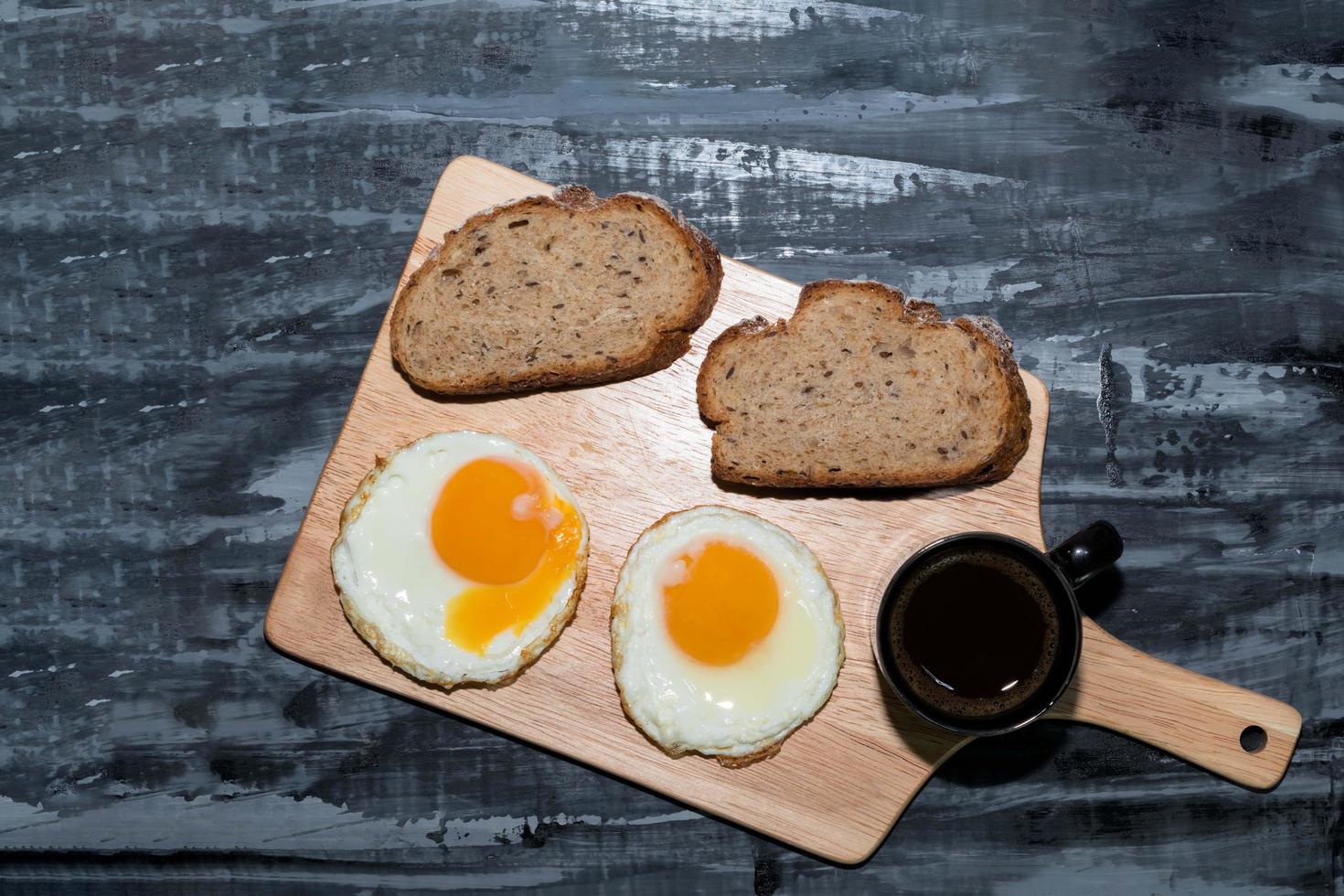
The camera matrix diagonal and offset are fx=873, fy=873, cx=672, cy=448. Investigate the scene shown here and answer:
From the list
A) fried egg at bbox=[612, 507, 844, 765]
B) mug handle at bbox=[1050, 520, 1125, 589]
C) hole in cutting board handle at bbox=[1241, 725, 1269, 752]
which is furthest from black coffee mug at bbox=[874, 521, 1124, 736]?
hole in cutting board handle at bbox=[1241, 725, 1269, 752]

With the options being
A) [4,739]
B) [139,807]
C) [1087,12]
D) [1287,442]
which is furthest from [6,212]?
[1287,442]

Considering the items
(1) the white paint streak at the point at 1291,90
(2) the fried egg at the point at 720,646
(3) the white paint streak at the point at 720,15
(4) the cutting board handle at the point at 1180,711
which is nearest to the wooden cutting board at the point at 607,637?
(4) the cutting board handle at the point at 1180,711

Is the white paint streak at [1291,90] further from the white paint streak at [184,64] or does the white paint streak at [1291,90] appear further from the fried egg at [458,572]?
the white paint streak at [184,64]

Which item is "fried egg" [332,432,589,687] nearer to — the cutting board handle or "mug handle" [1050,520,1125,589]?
"mug handle" [1050,520,1125,589]

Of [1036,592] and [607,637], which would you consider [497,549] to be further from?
[1036,592]

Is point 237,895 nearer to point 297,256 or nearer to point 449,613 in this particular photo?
point 449,613
